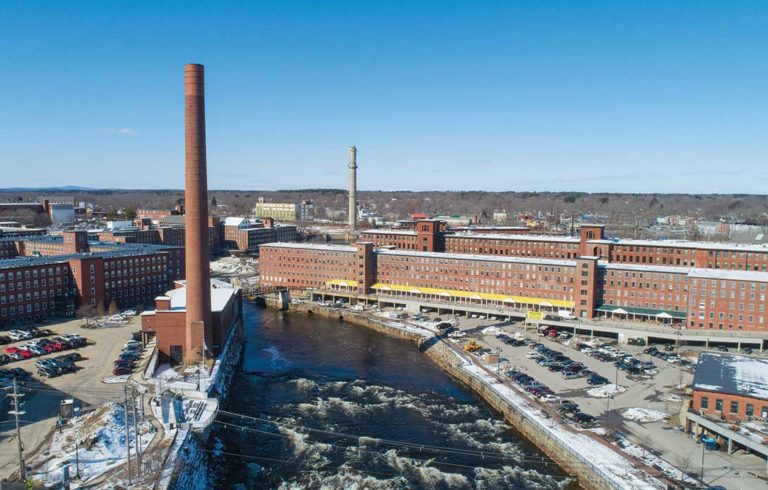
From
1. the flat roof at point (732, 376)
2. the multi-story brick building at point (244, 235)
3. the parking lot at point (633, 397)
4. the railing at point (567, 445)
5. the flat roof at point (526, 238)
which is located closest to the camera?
the railing at point (567, 445)

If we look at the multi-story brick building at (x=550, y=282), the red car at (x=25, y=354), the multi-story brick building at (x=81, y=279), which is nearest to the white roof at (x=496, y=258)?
the multi-story brick building at (x=550, y=282)

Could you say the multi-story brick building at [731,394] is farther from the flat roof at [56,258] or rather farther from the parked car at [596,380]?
the flat roof at [56,258]

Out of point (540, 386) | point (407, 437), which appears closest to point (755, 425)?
point (540, 386)

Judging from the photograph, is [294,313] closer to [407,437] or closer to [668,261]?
[407,437]

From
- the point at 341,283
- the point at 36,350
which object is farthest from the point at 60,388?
the point at 341,283

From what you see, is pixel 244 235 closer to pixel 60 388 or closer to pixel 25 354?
pixel 25 354

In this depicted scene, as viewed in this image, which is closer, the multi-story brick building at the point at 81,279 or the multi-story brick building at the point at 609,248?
the multi-story brick building at the point at 81,279
